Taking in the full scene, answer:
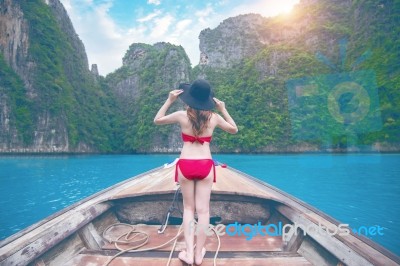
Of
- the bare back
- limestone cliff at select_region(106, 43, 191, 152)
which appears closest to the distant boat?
the bare back

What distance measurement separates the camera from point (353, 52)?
49000 mm

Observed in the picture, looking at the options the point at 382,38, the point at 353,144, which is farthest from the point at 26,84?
the point at 382,38

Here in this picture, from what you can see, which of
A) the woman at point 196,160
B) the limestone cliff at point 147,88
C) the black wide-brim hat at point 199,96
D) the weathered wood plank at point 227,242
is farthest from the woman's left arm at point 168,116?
the limestone cliff at point 147,88

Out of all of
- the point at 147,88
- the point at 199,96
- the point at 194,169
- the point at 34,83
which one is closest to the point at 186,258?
the point at 194,169

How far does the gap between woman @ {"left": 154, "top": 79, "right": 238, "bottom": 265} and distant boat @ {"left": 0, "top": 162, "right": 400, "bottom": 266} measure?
24cm

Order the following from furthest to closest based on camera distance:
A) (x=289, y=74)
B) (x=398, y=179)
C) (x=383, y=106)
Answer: (x=289, y=74) < (x=383, y=106) < (x=398, y=179)

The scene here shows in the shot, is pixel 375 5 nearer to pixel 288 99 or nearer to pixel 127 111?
pixel 288 99

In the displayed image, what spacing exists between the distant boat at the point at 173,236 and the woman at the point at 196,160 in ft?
0.77

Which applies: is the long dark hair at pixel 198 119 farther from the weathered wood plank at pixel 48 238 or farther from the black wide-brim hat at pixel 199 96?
the weathered wood plank at pixel 48 238

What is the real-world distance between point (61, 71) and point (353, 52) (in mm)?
64184

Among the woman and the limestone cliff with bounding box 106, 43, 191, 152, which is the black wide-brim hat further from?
the limestone cliff with bounding box 106, 43, 191, 152

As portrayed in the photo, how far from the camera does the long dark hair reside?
1.87 m

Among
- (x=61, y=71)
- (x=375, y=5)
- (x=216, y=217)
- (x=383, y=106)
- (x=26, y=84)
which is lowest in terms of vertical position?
(x=216, y=217)

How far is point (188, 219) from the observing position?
6.30 feet
